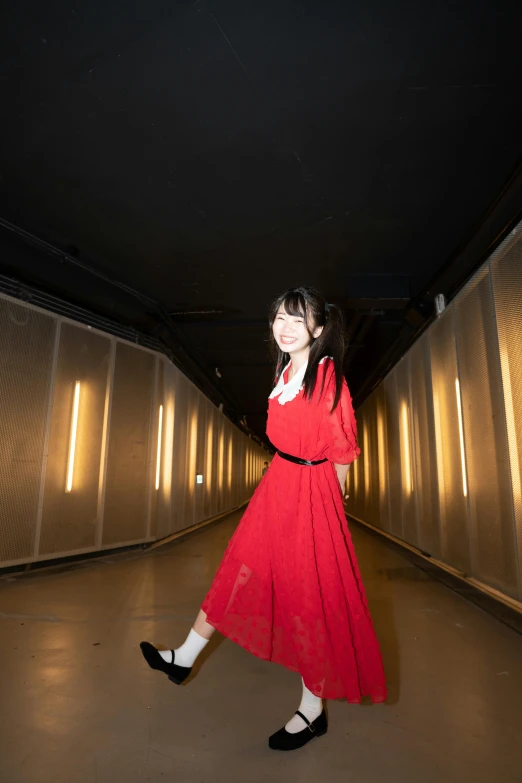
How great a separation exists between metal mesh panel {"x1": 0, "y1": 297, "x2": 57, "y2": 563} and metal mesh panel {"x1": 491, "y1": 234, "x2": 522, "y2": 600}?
380 cm

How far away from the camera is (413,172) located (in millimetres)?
3373

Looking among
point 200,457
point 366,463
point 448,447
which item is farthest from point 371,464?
point 448,447

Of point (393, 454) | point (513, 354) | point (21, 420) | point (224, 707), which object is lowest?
point (224, 707)

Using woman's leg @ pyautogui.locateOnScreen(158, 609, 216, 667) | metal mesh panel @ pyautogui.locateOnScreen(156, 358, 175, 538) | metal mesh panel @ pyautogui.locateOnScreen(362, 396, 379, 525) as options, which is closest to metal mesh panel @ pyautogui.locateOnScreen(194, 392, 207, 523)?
metal mesh panel @ pyautogui.locateOnScreen(156, 358, 175, 538)

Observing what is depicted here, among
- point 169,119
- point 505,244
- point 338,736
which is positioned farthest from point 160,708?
point 169,119

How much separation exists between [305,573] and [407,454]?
4391mm

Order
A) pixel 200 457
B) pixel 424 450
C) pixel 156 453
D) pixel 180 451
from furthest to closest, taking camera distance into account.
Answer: pixel 200 457
pixel 180 451
pixel 156 453
pixel 424 450

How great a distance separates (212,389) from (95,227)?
19.1 ft

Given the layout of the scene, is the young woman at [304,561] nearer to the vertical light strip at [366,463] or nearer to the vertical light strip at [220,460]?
the vertical light strip at [366,463]

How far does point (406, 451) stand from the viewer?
5.45m

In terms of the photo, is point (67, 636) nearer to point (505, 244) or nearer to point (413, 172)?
point (505, 244)

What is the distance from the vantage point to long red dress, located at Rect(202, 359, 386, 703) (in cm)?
129

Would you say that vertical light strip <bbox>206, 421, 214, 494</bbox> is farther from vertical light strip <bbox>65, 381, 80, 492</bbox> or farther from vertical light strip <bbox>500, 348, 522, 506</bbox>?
vertical light strip <bbox>500, 348, 522, 506</bbox>

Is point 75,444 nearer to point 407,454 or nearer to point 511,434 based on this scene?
point 407,454
